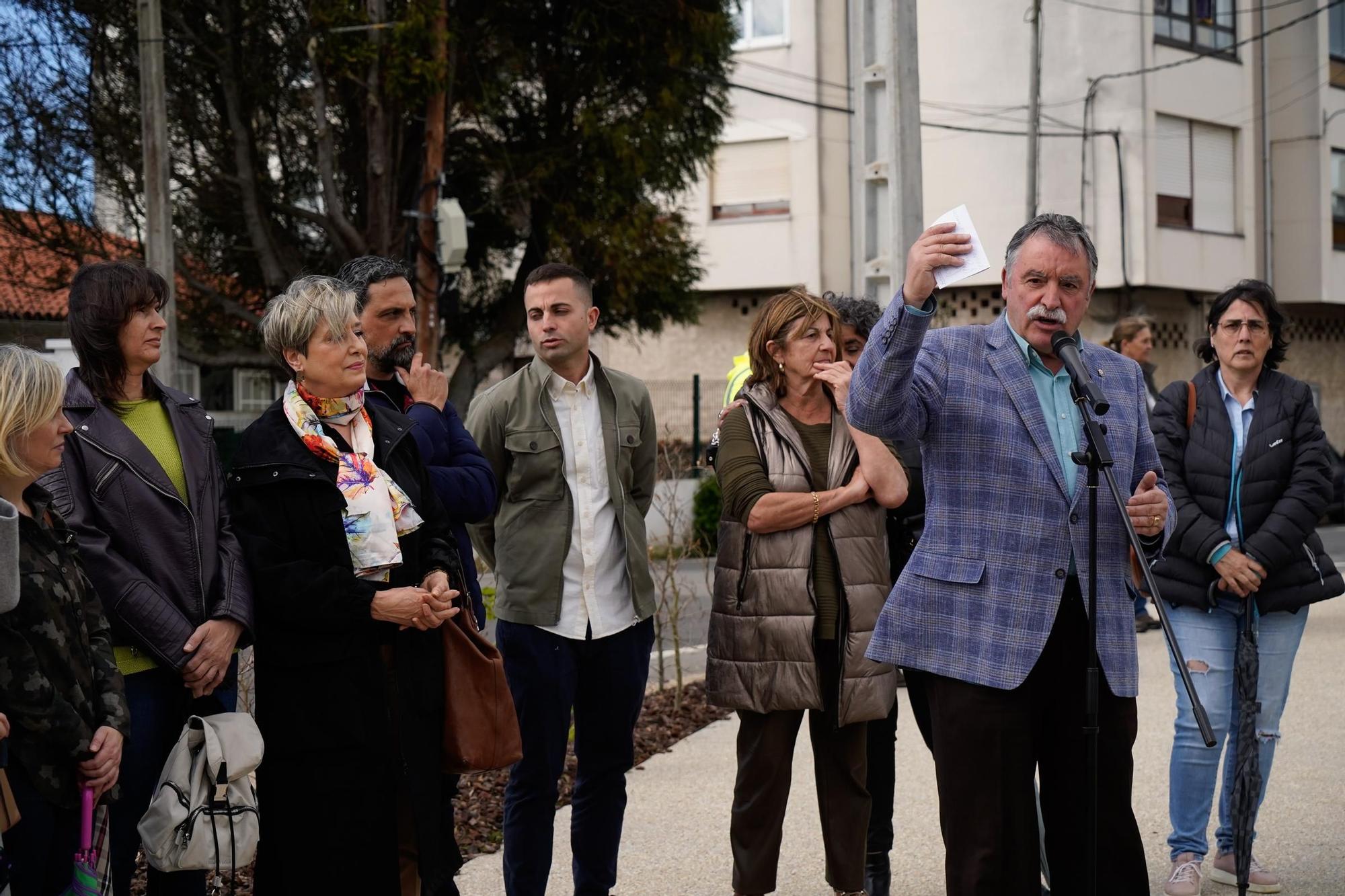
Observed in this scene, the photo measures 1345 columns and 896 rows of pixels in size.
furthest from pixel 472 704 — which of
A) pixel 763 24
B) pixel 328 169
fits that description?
pixel 763 24

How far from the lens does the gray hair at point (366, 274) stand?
4688mm

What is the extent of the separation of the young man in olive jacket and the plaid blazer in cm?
120

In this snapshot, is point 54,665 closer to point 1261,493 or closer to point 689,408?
point 1261,493

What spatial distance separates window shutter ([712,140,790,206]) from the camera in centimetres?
2777

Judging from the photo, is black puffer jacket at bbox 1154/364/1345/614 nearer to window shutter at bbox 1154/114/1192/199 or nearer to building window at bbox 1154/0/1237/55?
window shutter at bbox 1154/114/1192/199

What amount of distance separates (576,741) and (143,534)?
1.69m

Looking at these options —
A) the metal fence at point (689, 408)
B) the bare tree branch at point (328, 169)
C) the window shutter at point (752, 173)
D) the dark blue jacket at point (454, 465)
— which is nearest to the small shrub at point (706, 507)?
the metal fence at point (689, 408)

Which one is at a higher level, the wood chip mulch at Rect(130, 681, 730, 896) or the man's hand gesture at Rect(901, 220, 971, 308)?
the man's hand gesture at Rect(901, 220, 971, 308)

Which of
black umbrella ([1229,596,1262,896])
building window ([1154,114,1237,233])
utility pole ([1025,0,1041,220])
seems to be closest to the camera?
black umbrella ([1229,596,1262,896])

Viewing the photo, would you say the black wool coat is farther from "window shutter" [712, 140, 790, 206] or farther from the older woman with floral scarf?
"window shutter" [712, 140, 790, 206]

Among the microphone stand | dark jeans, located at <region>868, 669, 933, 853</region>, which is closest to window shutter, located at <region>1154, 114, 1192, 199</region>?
dark jeans, located at <region>868, 669, 933, 853</region>

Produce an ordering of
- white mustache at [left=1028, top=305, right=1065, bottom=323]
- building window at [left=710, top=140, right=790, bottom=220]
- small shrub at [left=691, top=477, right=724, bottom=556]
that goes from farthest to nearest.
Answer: building window at [left=710, top=140, right=790, bottom=220] → small shrub at [left=691, top=477, right=724, bottom=556] → white mustache at [left=1028, top=305, right=1065, bottom=323]

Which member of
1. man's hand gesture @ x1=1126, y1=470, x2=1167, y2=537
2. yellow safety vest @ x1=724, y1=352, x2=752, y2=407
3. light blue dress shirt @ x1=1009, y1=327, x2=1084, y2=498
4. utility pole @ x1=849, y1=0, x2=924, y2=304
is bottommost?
man's hand gesture @ x1=1126, y1=470, x2=1167, y2=537

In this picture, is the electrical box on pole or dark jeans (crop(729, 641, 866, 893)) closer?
dark jeans (crop(729, 641, 866, 893))
